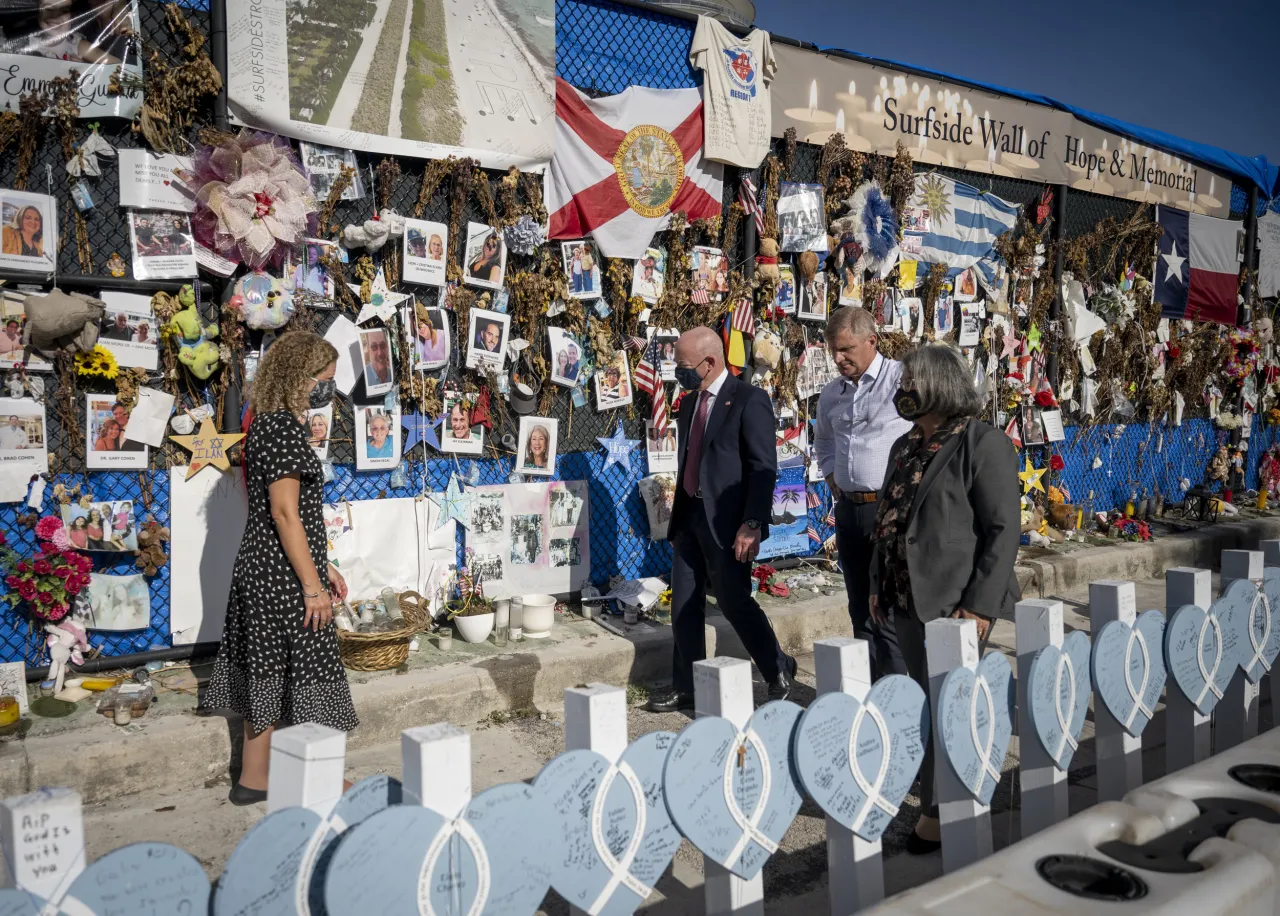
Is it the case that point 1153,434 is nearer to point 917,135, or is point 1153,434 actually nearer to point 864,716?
point 917,135

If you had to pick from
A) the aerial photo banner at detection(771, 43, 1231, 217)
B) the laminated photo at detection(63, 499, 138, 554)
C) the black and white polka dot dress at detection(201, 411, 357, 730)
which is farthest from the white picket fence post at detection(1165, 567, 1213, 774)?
the aerial photo banner at detection(771, 43, 1231, 217)

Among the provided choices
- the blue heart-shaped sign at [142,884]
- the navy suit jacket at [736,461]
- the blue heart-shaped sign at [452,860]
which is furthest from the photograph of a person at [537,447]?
the blue heart-shaped sign at [142,884]

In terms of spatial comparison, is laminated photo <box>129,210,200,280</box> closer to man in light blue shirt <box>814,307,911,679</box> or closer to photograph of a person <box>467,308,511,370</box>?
photograph of a person <box>467,308,511,370</box>

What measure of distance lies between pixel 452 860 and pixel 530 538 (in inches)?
171

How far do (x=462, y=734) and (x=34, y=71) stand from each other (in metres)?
4.30

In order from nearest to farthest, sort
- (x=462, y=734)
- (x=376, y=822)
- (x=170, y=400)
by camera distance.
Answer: (x=376, y=822), (x=462, y=734), (x=170, y=400)

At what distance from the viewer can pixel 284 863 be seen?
1.58 m

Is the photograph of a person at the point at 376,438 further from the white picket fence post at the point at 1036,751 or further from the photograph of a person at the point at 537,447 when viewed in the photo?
the white picket fence post at the point at 1036,751

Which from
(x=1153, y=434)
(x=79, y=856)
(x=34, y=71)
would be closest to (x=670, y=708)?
(x=79, y=856)

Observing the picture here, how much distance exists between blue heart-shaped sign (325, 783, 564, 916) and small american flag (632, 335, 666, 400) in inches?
185

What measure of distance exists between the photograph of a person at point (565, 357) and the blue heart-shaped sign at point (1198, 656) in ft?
12.3

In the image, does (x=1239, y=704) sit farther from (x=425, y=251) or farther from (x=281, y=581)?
(x=425, y=251)

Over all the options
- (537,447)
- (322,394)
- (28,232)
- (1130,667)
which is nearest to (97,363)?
(28,232)

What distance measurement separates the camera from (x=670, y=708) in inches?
192
